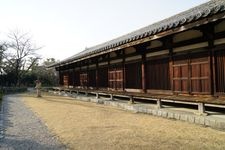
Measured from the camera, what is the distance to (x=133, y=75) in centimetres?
1639

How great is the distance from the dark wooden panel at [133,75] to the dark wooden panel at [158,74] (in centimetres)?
112

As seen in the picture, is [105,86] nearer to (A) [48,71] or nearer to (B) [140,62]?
(B) [140,62]

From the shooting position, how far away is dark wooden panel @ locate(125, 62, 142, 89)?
1583cm

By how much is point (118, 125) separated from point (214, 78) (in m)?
3.65

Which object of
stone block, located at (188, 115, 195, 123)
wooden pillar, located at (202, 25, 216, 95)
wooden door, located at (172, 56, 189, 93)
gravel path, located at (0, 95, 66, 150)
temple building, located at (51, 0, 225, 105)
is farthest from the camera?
wooden door, located at (172, 56, 189, 93)

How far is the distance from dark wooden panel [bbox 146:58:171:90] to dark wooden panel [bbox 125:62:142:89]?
1.12 meters

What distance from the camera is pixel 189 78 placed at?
11602 millimetres

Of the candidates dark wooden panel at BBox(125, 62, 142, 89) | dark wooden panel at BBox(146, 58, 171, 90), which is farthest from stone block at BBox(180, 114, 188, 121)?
dark wooden panel at BBox(125, 62, 142, 89)

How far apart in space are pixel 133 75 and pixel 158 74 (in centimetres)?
274

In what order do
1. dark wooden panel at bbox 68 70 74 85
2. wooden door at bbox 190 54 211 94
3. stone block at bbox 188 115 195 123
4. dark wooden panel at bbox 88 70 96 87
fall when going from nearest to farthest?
stone block at bbox 188 115 195 123 < wooden door at bbox 190 54 211 94 < dark wooden panel at bbox 88 70 96 87 < dark wooden panel at bbox 68 70 74 85

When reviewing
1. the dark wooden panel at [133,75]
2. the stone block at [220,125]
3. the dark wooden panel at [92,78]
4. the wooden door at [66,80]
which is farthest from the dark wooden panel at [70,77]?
the stone block at [220,125]

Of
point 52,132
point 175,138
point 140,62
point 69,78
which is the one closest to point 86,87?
point 69,78

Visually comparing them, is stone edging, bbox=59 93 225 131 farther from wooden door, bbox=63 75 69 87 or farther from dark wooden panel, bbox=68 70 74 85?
wooden door, bbox=63 75 69 87

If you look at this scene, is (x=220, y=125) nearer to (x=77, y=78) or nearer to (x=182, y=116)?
(x=182, y=116)
